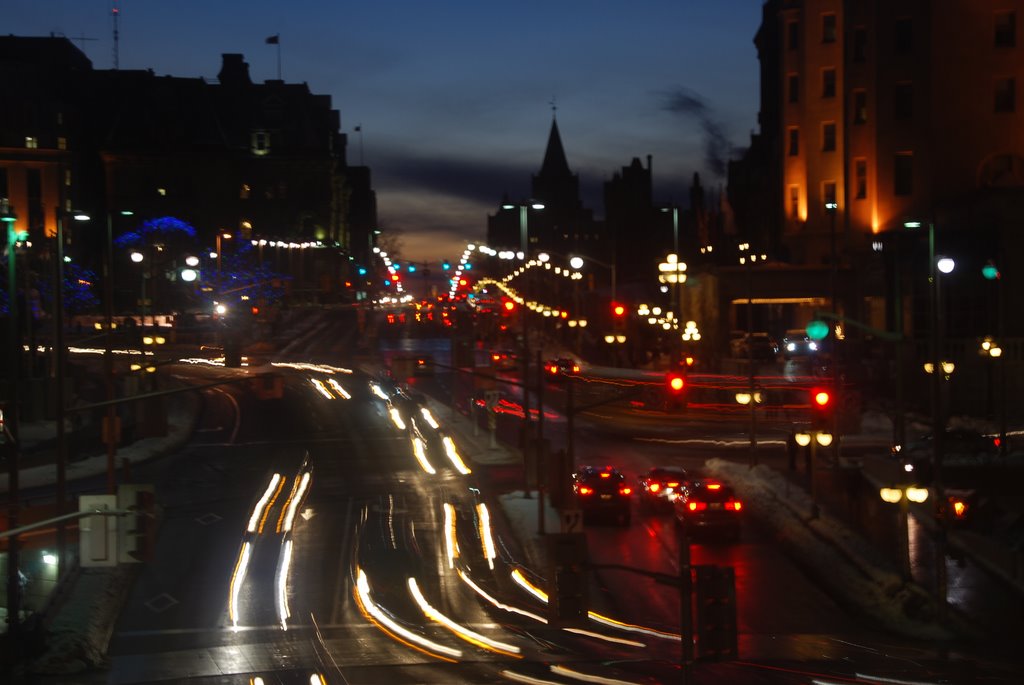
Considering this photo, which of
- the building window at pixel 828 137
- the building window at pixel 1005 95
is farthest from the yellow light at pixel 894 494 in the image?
the building window at pixel 828 137

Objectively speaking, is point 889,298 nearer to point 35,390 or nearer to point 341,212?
point 35,390

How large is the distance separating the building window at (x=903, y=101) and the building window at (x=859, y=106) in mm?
3108

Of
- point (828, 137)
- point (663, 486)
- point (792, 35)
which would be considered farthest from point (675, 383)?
point (792, 35)

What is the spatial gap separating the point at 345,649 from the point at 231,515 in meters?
15.8

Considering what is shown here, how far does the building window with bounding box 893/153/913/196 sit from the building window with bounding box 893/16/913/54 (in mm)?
5302

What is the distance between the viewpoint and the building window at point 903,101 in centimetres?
6088

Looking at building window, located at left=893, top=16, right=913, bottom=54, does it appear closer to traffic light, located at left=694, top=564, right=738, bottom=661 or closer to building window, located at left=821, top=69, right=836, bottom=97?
building window, located at left=821, top=69, right=836, bottom=97

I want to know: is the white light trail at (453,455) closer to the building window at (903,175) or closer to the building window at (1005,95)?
the building window at (903,175)

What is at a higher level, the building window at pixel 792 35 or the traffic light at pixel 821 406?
the building window at pixel 792 35

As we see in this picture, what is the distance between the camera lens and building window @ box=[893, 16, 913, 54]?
2368 inches

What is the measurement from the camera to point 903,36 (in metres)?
60.3

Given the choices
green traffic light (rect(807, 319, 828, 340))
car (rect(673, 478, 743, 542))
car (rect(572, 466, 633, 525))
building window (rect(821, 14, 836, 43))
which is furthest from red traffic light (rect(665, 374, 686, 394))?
building window (rect(821, 14, 836, 43))

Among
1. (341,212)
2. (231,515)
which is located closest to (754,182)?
(341,212)

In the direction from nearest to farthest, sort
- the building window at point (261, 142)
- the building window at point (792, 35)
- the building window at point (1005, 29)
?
the building window at point (1005, 29)
the building window at point (792, 35)
the building window at point (261, 142)
